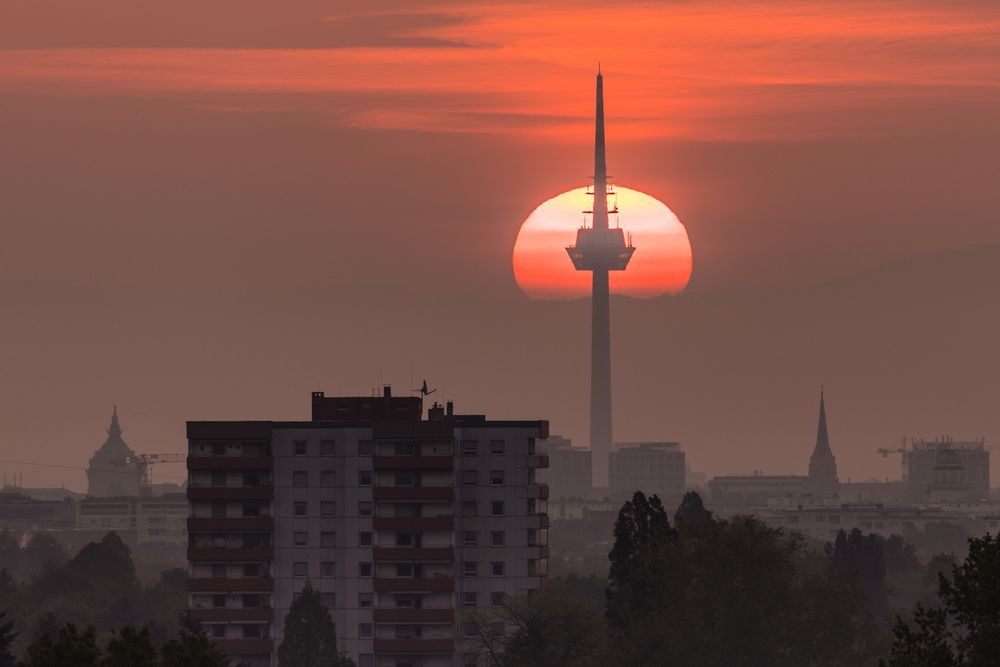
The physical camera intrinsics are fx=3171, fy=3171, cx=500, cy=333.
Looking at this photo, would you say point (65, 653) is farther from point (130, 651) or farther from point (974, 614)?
point (974, 614)

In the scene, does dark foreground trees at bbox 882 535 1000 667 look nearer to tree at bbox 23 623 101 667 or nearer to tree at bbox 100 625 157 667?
tree at bbox 100 625 157 667

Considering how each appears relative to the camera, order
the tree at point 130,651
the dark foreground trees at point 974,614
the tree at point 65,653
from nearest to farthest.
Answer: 1. the dark foreground trees at point 974,614
2. the tree at point 65,653
3. the tree at point 130,651

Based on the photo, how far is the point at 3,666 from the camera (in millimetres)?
159750

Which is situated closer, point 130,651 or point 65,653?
point 65,653

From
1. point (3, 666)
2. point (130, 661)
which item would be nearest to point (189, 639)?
point (130, 661)

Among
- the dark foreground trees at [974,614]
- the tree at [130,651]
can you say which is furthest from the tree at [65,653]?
the dark foreground trees at [974,614]

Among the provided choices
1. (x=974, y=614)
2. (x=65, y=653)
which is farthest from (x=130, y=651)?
(x=974, y=614)

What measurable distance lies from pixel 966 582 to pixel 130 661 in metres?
33.3

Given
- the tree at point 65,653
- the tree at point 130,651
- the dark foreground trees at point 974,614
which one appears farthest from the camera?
the tree at point 130,651

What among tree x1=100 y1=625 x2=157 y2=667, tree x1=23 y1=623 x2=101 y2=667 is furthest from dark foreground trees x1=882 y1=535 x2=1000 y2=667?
tree x1=23 y1=623 x2=101 y2=667

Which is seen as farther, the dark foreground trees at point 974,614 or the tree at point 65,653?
the tree at point 65,653

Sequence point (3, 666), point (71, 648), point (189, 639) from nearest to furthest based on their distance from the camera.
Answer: point (71, 648)
point (189, 639)
point (3, 666)

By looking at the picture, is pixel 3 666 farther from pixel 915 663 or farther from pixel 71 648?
pixel 915 663

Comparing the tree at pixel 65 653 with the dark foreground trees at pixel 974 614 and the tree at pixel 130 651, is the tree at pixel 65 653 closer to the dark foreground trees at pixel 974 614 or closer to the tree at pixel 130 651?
the tree at pixel 130 651
